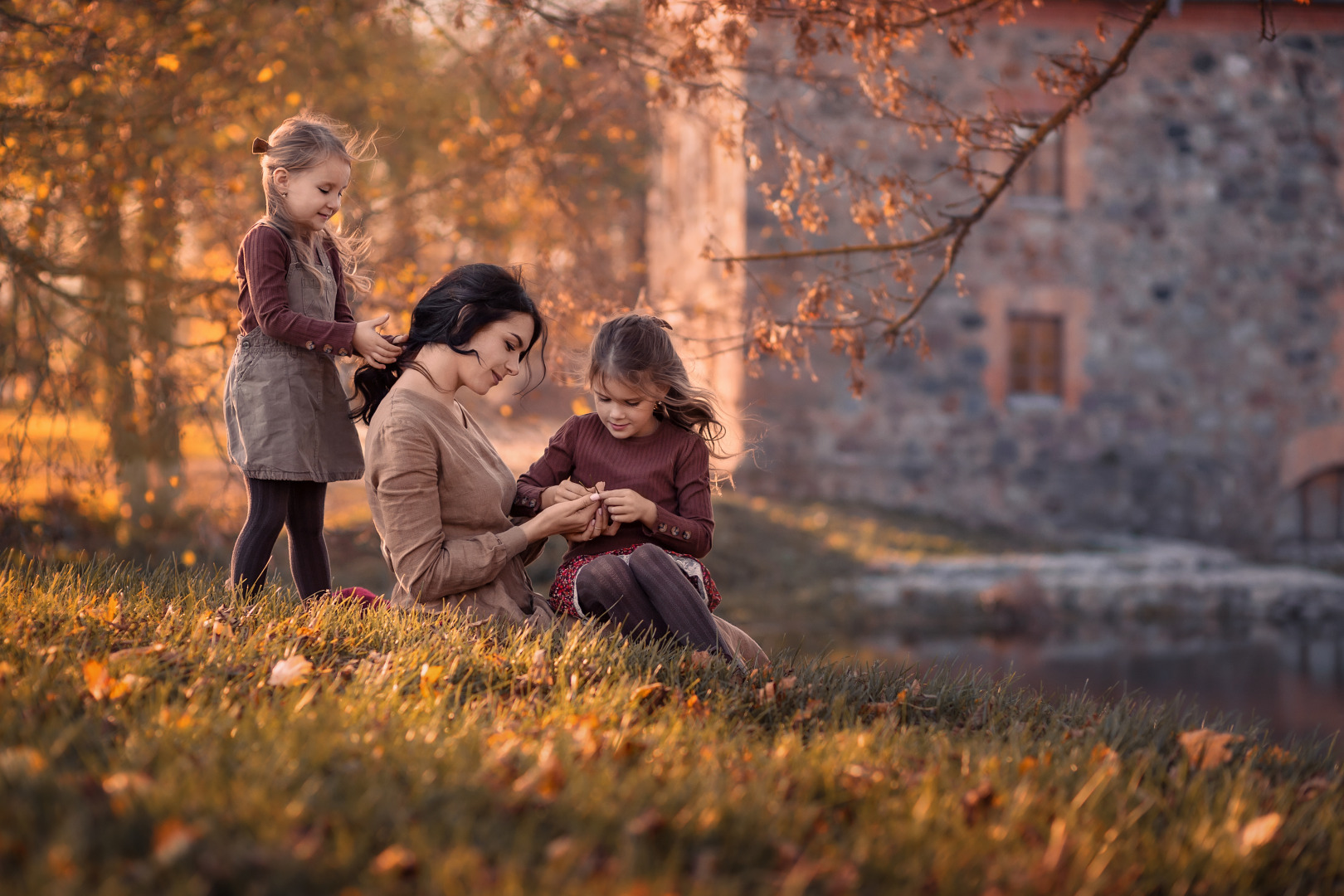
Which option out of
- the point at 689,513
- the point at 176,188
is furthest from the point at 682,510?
the point at 176,188

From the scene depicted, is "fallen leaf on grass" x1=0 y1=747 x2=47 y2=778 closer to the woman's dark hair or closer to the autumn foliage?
the woman's dark hair

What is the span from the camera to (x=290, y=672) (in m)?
2.62

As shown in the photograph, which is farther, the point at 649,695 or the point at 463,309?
the point at 463,309

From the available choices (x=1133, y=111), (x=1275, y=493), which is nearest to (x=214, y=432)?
(x=1133, y=111)

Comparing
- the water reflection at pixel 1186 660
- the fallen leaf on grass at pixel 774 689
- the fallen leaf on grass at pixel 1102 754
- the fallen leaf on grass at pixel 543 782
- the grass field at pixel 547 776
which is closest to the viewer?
the grass field at pixel 547 776

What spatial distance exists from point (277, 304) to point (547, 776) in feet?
6.65

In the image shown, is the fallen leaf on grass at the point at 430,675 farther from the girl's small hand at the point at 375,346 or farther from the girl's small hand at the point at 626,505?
the girl's small hand at the point at 375,346

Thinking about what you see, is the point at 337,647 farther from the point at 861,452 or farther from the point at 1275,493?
the point at 1275,493

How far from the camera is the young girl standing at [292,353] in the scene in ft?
11.4

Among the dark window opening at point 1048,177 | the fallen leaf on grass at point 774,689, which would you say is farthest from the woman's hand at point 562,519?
the dark window opening at point 1048,177

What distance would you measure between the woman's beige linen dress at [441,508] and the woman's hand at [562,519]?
5 centimetres

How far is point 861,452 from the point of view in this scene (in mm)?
12695

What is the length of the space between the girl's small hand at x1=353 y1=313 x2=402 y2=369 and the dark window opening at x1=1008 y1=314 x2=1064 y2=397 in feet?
35.8

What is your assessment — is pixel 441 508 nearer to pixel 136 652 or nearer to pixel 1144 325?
pixel 136 652
